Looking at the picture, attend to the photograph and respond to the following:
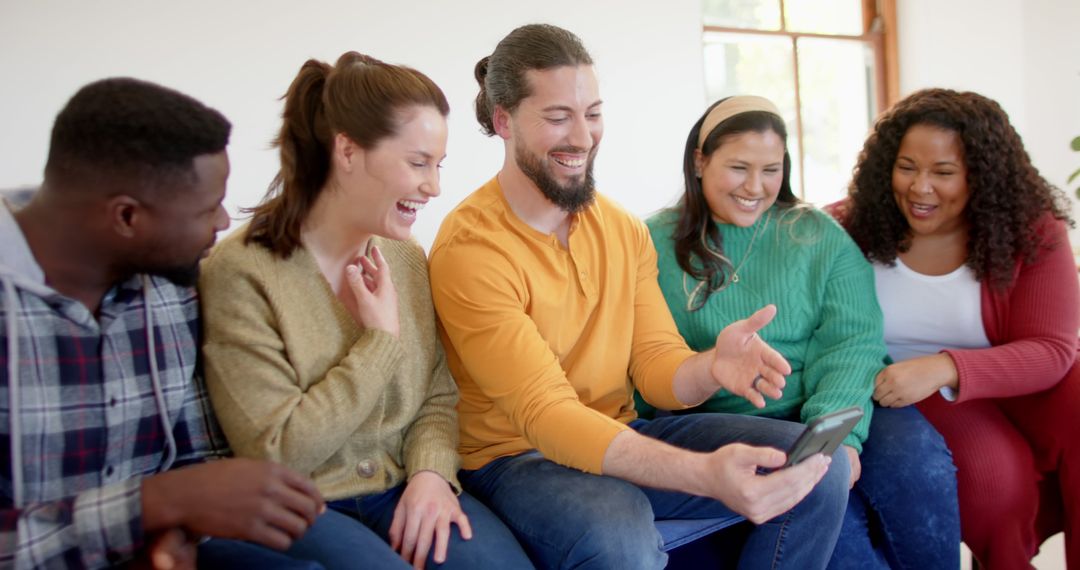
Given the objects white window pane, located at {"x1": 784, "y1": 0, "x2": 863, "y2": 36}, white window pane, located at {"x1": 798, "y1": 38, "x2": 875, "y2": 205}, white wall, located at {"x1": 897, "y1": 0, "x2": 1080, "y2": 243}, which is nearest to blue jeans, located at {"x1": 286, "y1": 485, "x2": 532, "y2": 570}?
white window pane, located at {"x1": 798, "y1": 38, "x2": 875, "y2": 205}

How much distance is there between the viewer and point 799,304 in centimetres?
196

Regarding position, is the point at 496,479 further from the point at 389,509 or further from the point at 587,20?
the point at 587,20

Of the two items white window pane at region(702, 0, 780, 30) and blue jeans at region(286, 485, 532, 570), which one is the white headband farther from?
white window pane at region(702, 0, 780, 30)

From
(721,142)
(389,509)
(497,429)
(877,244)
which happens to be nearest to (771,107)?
(721,142)

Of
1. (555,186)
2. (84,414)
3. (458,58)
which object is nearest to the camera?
(84,414)

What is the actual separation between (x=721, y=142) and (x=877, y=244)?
0.45 meters

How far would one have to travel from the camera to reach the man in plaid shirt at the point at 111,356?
3.57 feet

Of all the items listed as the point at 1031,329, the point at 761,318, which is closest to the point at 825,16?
the point at 1031,329

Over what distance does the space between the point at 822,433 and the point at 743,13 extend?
12.9 ft

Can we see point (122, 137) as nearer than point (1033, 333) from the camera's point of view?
Yes

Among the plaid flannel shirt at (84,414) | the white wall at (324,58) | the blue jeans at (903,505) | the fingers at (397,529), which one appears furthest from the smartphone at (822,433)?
the white wall at (324,58)

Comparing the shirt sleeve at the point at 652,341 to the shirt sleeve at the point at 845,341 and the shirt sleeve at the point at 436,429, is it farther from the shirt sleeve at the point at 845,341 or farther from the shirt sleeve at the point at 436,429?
the shirt sleeve at the point at 436,429

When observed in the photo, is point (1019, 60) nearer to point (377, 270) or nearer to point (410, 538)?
point (377, 270)

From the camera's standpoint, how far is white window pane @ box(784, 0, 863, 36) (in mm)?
4977
